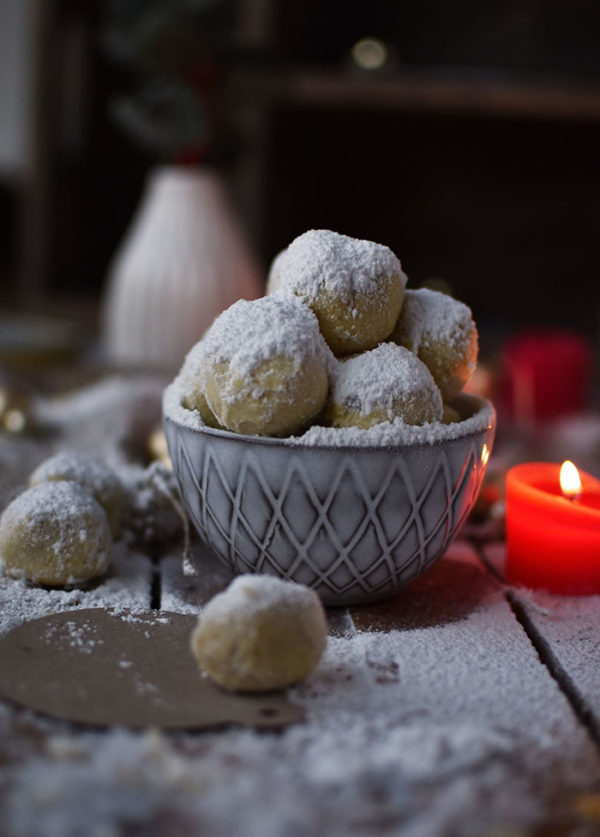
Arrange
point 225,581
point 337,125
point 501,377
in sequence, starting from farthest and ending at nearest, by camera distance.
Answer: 1. point 337,125
2. point 501,377
3. point 225,581

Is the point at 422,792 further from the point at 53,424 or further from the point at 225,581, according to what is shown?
the point at 53,424

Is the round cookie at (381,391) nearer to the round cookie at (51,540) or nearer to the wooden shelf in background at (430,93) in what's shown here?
the round cookie at (51,540)

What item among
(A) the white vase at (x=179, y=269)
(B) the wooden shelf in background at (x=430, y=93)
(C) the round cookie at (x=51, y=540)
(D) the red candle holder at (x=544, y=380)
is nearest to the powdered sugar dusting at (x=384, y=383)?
(C) the round cookie at (x=51, y=540)

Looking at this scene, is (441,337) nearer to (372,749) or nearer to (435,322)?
(435,322)

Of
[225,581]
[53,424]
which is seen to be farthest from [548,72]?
[225,581]

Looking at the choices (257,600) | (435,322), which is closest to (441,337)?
(435,322)
